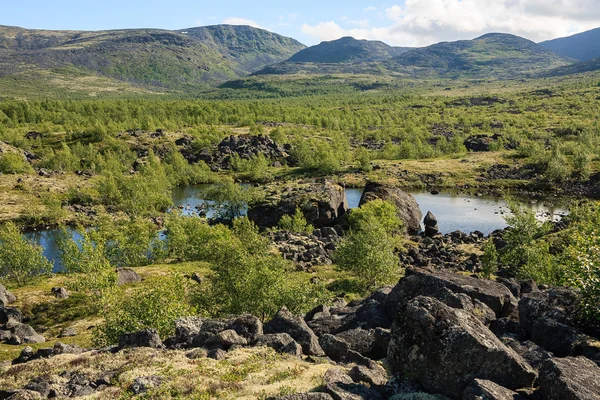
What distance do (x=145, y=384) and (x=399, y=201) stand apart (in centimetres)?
8916

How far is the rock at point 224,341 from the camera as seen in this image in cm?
2759

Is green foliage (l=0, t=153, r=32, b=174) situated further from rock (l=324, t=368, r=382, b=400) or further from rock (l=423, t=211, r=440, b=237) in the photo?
rock (l=324, t=368, r=382, b=400)

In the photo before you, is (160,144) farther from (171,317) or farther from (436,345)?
(436,345)

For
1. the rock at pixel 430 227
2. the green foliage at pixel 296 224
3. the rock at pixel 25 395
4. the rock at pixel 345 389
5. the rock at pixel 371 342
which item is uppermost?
the rock at pixel 345 389

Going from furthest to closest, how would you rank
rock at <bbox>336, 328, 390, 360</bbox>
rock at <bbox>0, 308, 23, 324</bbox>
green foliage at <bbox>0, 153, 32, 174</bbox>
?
green foliage at <bbox>0, 153, 32, 174</bbox> → rock at <bbox>0, 308, 23, 324</bbox> → rock at <bbox>336, 328, 390, 360</bbox>

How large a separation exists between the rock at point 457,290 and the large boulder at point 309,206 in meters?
66.8

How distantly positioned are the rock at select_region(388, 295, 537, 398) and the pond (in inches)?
3030

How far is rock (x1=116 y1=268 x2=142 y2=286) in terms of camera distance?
5863cm

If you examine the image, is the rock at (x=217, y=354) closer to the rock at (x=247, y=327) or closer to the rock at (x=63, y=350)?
the rock at (x=247, y=327)

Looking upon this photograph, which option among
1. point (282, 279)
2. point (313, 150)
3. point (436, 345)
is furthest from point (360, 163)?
point (436, 345)

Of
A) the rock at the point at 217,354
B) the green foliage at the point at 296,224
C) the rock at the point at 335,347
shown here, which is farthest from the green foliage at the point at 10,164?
the rock at the point at 335,347

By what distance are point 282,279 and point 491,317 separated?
18235 mm

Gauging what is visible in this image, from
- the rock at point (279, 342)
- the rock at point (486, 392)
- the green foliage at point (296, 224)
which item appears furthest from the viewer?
the green foliage at point (296, 224)

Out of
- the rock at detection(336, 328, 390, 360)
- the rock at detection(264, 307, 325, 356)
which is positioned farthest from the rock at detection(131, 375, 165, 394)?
the rock at detection(336, 328, 390, 360)
